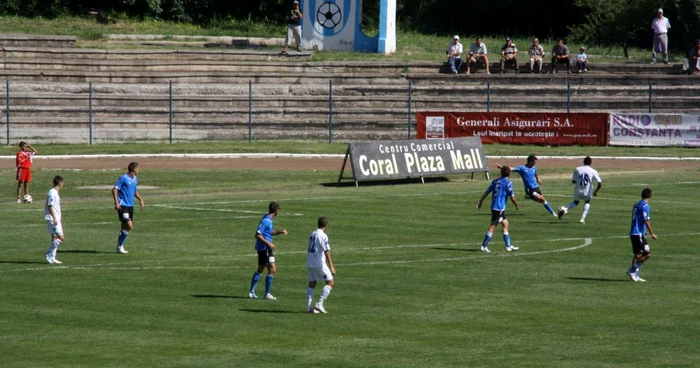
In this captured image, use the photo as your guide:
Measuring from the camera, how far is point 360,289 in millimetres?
24031

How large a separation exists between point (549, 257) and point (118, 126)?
37.6m

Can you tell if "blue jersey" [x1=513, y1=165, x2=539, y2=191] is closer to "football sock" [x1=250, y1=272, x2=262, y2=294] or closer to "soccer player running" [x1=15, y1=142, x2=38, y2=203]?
"football sock" [x1=250, y1=272, x2=262, y2=294]

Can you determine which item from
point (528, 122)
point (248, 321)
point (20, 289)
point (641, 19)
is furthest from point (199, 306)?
point (641, 19)

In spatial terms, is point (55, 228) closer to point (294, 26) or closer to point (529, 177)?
point (529, 177)

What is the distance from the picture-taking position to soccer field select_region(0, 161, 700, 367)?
725 inches

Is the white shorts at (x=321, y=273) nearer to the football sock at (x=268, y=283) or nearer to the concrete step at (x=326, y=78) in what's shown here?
the football sock at (x=268, y=283)

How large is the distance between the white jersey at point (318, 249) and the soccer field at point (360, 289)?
1.05 m

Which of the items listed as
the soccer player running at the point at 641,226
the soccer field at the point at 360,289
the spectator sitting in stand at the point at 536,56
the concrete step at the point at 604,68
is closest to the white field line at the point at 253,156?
the spectator sitting in stand at the point at 536,56

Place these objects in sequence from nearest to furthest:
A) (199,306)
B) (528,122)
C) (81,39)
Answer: (199,306)
(528,122)
(81,39)

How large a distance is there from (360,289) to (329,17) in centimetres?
4837

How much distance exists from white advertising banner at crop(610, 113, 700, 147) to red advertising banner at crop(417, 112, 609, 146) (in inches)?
26.0

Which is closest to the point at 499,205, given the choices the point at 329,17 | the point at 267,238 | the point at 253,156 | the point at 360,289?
the point at 360,289

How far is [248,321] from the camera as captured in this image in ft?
67.8

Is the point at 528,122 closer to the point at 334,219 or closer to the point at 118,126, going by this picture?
the point at 118,126
